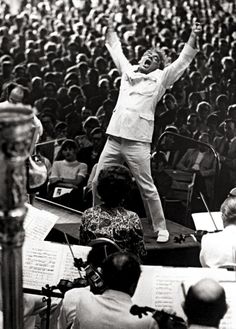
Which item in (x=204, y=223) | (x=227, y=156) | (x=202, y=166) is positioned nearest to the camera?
(x=204, y=223)

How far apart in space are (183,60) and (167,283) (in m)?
→ 2.64

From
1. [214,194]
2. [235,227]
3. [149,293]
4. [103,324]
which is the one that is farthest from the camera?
[214,194]

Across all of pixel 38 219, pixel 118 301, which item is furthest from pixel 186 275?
pixel 38 219

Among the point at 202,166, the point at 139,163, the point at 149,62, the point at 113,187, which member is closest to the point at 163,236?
the point at 139,163

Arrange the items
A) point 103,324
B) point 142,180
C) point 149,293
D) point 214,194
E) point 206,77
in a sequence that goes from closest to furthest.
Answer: point 103,324 → point 149,293 → point 142,180 → point 214,194 → point 206,77

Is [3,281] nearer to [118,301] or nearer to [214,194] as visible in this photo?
[118,301]

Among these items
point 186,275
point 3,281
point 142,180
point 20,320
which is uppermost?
point 3,281

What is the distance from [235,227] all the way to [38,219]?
117cm

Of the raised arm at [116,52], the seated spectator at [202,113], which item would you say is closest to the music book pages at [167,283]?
the raised arm at [116,52]

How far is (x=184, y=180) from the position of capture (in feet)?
22.3

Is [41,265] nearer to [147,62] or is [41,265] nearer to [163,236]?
[163,236]

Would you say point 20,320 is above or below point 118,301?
above

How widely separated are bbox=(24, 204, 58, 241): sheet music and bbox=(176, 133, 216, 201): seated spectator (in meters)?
2.93

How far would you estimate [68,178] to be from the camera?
6.74 meters
